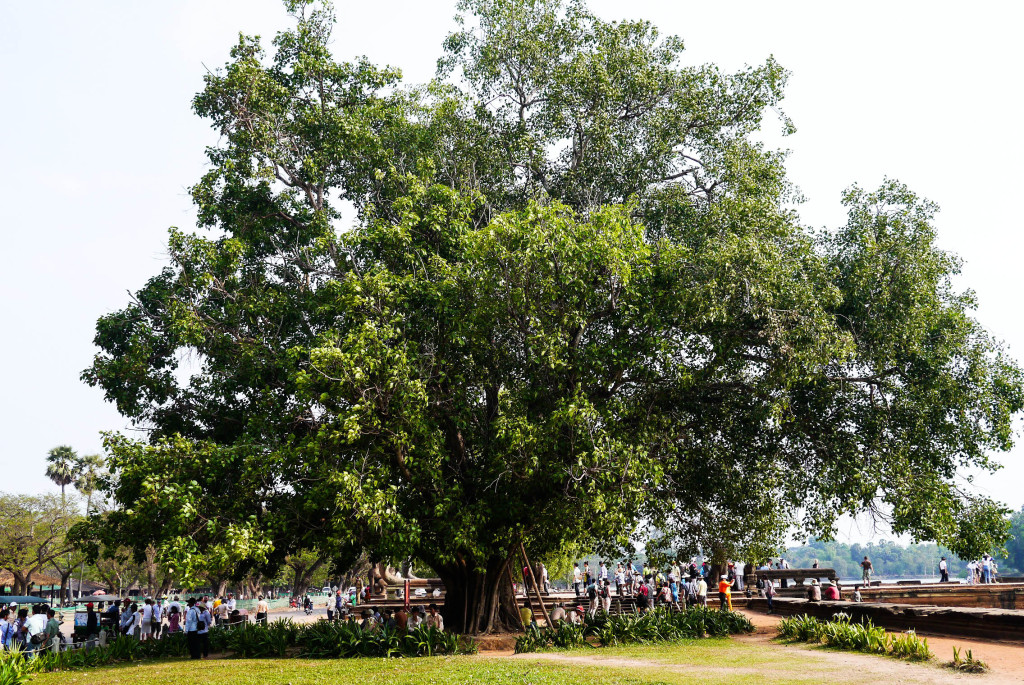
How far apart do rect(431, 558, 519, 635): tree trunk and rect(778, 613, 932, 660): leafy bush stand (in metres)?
7.13

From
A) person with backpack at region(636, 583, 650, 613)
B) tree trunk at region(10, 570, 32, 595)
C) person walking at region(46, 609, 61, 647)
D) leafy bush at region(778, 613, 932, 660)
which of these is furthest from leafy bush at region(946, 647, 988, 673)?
tree trunk at region(10, 570, 32, 595)

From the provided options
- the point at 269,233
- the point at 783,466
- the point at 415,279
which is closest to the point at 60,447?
the point at 269,233

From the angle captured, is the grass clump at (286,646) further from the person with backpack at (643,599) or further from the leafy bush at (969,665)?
the leafy bush at (969,665)

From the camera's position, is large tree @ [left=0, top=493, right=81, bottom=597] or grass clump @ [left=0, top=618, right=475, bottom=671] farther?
large tree @ [left=0, top=493, right=81, bottom=597]

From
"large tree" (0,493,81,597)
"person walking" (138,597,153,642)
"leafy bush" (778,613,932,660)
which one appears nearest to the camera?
"leafy bush" (778,613,932,660)

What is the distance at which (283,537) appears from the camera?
2008 cm

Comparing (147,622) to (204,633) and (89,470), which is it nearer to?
(204,633)

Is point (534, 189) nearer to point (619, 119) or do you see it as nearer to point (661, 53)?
point (619, 119)

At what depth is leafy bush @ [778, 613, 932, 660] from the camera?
1467 centimetres

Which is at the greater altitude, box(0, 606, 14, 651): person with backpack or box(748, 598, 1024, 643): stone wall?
box(0, 606, 14, 651): person with backpack

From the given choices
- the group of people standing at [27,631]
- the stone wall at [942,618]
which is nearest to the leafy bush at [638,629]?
the stone wall at [942,618]

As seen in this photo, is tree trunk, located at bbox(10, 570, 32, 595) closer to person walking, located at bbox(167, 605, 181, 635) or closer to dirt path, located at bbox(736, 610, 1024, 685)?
person walking, located at bbox(167, 605, 181, 635)

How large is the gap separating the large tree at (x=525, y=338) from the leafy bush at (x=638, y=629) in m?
1.94

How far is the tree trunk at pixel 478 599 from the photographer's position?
21300 millimetres
